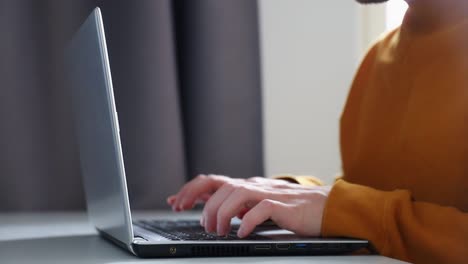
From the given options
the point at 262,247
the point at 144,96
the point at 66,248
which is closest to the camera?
the point at 262,247

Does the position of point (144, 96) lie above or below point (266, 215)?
above

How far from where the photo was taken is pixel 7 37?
1.34 meters

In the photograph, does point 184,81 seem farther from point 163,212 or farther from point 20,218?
point 20,218

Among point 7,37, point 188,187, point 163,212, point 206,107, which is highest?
point 7,37

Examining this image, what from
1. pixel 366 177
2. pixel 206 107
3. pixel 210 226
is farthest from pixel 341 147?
pixel 210 226

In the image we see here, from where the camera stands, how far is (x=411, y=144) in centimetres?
93

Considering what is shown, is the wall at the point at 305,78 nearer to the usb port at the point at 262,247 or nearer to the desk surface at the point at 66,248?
the desk surface at the point at 66,248

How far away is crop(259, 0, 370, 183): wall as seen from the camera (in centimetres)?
153

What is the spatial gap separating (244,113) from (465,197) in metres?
0.62

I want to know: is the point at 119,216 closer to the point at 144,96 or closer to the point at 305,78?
the point at 144,96

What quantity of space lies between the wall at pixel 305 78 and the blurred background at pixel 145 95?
10 centimetres

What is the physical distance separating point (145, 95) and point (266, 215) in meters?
0.67

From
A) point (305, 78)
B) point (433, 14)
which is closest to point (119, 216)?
point (433, 14)

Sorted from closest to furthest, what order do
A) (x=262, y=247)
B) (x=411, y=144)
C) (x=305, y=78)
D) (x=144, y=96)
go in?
(x=262, y=247) → (x=411, y=144) → (x=144, y=96) → (x=305, y=78)
